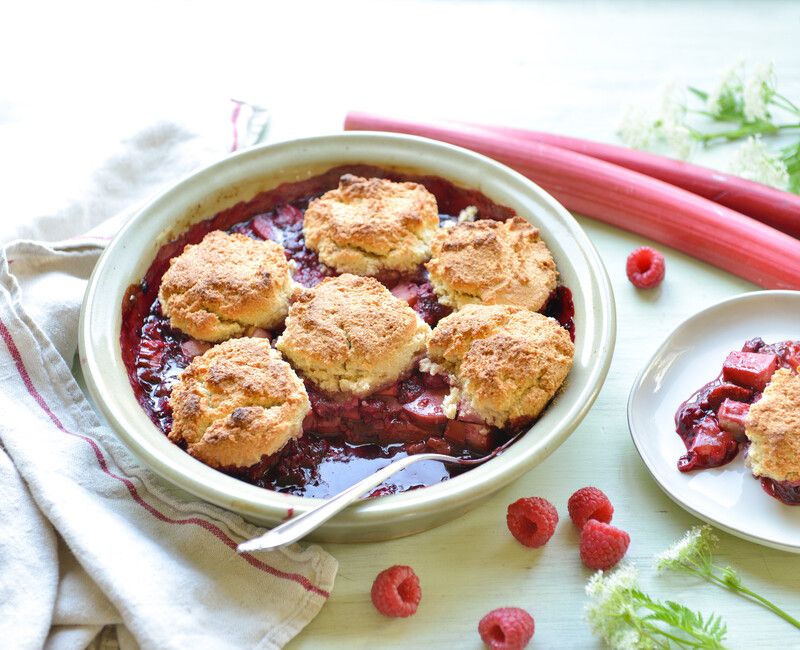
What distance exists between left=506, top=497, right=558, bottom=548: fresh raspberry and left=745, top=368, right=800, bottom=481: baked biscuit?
0.59 m

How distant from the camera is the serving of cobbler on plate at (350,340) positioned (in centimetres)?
267

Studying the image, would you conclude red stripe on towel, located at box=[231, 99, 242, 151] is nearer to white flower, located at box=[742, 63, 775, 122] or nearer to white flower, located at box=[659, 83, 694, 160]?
white flower, located at box=[659, 83, 694, 160]

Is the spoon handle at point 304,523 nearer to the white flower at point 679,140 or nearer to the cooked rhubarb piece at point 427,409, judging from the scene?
the cooked rhubarb piece at point 427,409

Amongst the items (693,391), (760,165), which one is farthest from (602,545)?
(760,165)

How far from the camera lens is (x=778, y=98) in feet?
13.9

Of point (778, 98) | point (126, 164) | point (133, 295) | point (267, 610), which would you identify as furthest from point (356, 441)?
point (778, 98)

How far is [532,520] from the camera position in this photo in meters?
2.64

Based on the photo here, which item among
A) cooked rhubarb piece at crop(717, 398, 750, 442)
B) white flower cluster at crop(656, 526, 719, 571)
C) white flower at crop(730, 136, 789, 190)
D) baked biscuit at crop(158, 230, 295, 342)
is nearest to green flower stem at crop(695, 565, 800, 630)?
white flower cluster at crop(656, 526, 719, 571)

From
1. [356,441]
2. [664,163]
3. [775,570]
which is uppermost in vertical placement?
[664,163]

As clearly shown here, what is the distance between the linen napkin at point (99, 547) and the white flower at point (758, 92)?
264cm

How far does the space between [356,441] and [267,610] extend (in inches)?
22.4

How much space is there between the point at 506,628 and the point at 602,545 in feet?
1.23

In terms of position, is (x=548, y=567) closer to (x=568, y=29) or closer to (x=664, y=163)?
(x=664, y=163)

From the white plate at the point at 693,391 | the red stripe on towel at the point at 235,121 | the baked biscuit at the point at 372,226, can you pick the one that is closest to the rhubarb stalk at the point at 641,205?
the white plate at the point at 693,391
